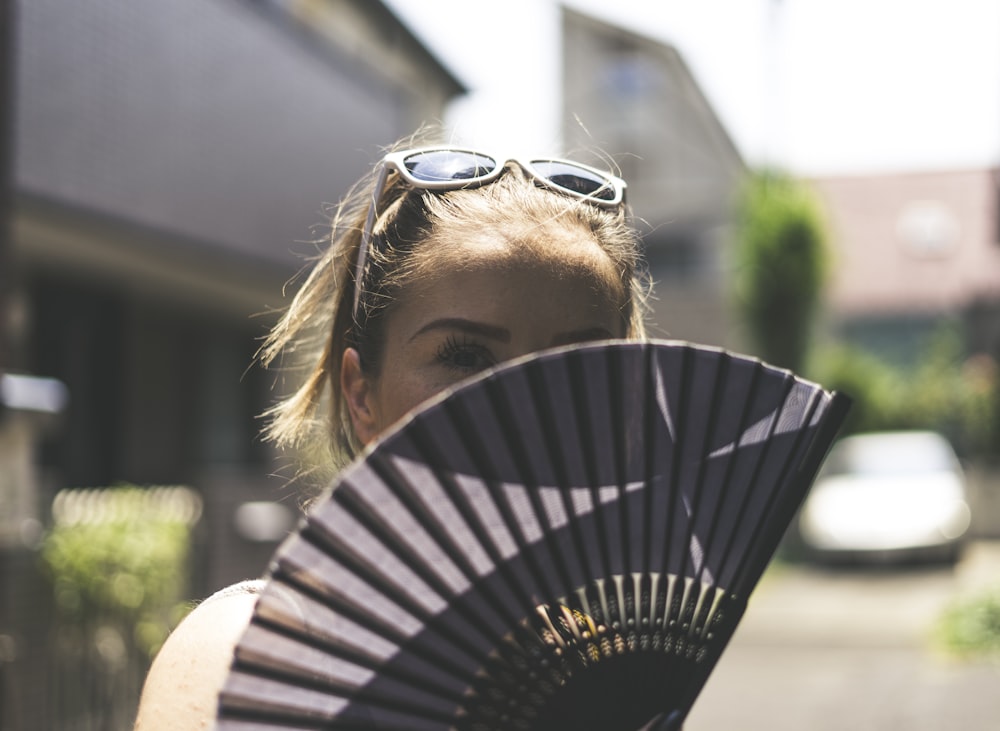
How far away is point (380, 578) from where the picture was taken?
825mm

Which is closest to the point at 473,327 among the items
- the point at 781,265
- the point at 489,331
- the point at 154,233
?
the point at 489,331

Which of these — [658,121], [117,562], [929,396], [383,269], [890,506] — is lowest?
[383,269]

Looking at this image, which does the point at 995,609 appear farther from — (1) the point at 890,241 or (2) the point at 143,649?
(1) the point at 890,241

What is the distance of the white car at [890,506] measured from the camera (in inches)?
558

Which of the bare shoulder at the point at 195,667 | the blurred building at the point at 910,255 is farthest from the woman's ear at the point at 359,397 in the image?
the blurred building at the point at 910,255

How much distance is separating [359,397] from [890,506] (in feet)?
46.5

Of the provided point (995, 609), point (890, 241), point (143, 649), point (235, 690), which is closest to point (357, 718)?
point (235, 690)

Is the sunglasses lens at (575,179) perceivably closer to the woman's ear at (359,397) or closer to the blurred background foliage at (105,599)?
the woman's ear at (359,397)

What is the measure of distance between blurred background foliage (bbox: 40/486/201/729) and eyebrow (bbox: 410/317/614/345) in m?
5.38

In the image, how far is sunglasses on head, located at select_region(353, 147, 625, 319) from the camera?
1.27 m

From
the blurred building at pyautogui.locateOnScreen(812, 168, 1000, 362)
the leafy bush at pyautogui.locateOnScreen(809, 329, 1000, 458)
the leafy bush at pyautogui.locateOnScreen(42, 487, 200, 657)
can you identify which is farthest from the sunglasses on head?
the blurred building at pyautogui.locateOnScreen(812, 168, 1000, 362)

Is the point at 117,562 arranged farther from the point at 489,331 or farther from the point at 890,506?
the point at 890,506

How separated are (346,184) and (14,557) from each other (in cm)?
572

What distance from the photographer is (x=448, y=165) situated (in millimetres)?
1297
